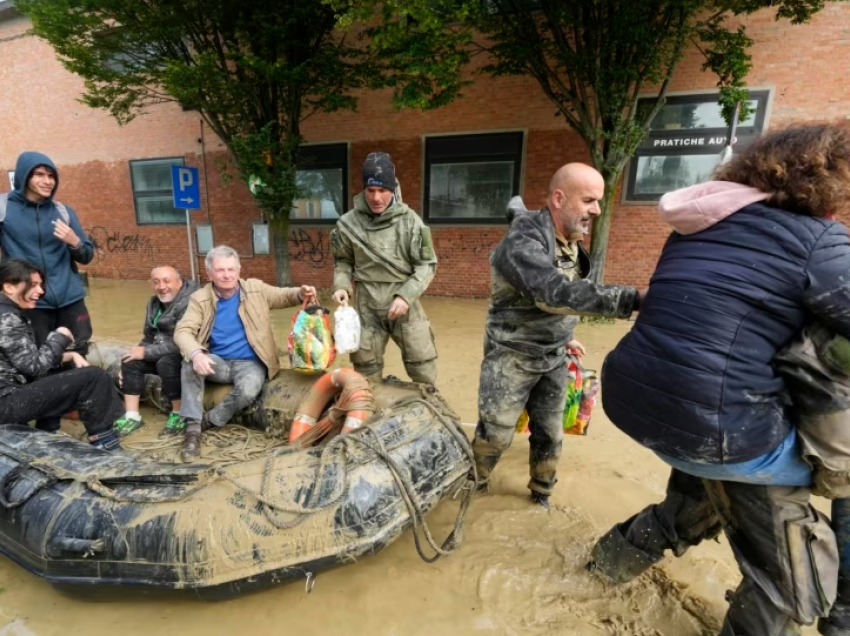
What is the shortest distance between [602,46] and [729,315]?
6.18 metres

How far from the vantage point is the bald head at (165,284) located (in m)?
3.32

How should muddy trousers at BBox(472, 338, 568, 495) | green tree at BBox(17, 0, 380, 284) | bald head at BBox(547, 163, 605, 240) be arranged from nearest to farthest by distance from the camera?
bald head at BBox(547, 163, 605, 240), muddy trousers at BBox(472, 338, 568, 495), green tree at BBox(17, 0, 380, 284)

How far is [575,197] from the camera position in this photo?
80.4 inches

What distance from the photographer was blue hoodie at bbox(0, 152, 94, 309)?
3.12 m

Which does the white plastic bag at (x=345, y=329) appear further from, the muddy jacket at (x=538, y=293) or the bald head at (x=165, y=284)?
the bald head at (x=165, y=284)

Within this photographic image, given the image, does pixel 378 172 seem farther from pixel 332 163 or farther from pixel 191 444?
pixel 332 163

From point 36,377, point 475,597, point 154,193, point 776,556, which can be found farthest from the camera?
point 154,193

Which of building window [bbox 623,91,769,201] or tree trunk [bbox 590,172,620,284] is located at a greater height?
building window [bbox 623,91,769,201]

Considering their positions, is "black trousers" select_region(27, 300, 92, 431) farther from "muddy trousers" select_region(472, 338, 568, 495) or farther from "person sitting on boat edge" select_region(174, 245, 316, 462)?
"muddy trousers" select_region(472, 338, 568, 495)

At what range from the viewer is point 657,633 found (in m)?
1.81

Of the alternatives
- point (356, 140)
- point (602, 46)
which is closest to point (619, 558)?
point (602, 46)

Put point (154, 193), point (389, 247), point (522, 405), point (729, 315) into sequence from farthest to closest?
point (154, 193) < point (389, 247) < point (522, 405) < point (729, 315)

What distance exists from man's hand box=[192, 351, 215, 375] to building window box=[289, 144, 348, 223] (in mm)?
7092

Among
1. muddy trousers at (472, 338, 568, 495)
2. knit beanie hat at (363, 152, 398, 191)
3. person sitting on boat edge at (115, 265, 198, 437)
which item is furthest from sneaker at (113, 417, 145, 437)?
muddy trousers at (472, 338, 568, 495)
